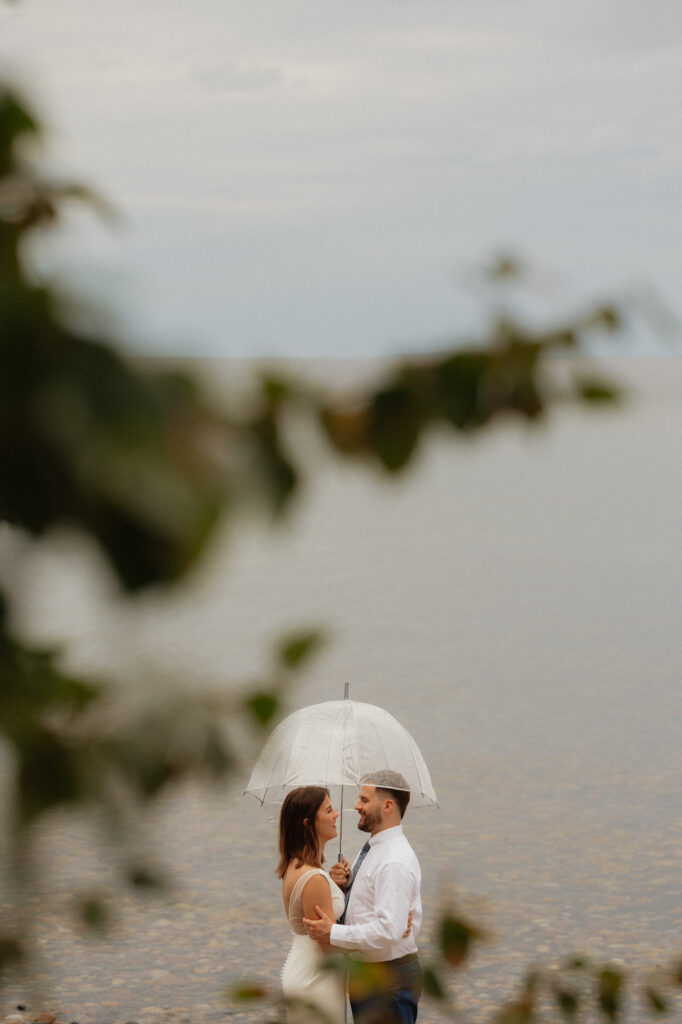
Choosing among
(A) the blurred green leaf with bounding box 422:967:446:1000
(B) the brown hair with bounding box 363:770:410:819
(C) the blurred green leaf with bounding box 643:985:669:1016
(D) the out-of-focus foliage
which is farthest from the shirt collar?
(D) the out-of-focus foliage

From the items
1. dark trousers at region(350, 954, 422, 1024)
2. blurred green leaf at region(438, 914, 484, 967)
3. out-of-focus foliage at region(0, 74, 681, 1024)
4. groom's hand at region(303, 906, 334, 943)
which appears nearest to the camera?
out-of-focus foliage at region(0, 74, 681, 1024)

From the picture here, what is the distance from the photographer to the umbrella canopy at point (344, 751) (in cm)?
924

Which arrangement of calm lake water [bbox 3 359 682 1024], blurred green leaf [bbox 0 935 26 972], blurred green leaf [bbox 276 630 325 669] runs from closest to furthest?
calm lake water [bbox 3 359 682 1024] → blurred green leaf [bbox 276 630 325 669] → blurred green leaf [bbox 0 935 26 972]

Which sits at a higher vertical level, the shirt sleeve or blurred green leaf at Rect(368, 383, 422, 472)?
blurred green leaf at Rect(368, 383, 422, 472)

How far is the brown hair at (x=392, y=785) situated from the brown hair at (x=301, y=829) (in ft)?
1.22

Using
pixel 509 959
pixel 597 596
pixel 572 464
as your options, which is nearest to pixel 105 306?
pixel 509 959

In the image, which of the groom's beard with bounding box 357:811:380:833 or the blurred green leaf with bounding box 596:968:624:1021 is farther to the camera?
the groom's beard with bounding box 357:811:380:833

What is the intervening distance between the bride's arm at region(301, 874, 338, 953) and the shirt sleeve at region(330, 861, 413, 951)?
27cm

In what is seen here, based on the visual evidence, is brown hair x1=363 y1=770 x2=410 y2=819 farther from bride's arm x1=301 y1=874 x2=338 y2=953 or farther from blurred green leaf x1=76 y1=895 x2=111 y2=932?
blurred green leaf x1=76 y1=895 x2=111 y2=932

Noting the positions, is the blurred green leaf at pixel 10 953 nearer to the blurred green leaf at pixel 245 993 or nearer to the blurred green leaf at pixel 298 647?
the blurred green leaf at pixel 298 647

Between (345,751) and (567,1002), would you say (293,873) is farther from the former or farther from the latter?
(567,1002)

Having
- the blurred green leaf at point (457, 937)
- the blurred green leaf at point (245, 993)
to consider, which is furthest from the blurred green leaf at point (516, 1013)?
the blurred green leaf at point (245, 993)

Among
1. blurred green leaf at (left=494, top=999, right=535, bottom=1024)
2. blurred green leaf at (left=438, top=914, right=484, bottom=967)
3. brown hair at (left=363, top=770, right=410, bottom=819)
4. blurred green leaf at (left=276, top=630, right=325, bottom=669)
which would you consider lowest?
blurred green leaf at (left=494, top=999, right=535, bottom=1024)

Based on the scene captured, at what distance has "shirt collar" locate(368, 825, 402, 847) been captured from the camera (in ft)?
25.8
